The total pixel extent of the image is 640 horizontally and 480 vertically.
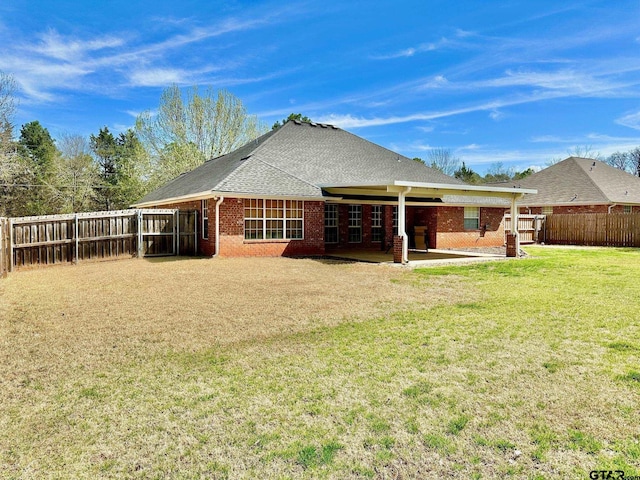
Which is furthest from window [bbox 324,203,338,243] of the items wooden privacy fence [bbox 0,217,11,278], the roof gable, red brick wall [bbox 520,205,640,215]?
red brick wall [bbox 520,205,640,215]

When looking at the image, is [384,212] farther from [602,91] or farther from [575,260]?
[602,91]

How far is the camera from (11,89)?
2606 centimetres

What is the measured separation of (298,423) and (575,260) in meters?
14.8

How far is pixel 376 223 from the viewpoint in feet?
63.1

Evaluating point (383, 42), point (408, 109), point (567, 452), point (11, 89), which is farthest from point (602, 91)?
point (11, 89)

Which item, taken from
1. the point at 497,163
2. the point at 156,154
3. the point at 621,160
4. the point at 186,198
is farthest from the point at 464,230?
the point at 621,160

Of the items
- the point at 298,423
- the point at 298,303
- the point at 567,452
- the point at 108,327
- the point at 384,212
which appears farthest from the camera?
the point at 384,212

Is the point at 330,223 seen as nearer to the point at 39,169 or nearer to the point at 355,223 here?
the point at 355,223

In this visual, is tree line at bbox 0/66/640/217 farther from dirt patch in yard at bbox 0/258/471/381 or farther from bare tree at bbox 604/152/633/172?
bare tree at bbox 604/152/633/172

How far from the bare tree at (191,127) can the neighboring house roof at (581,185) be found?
926 inches

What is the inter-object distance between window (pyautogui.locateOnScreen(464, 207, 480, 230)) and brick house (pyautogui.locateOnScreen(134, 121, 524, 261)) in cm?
5

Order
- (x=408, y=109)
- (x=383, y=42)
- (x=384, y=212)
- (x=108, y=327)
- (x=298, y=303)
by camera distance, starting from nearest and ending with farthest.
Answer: (x=108, y=327) → (x=298, y=303) → (x=383, y=42) → (x=384, y=212) → (x=408, y=109)

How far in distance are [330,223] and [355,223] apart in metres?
1.31

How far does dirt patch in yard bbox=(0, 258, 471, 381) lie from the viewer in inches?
205
